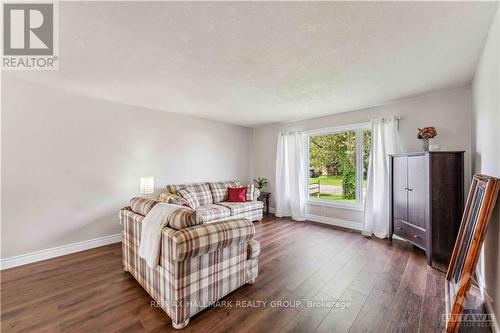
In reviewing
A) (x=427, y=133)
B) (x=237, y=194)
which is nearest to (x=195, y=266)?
(x=237, y=194)

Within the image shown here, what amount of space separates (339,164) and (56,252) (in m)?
5.16

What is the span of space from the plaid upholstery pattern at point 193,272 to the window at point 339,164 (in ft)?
9.68

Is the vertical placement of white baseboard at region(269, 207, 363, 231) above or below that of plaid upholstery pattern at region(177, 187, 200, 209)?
below

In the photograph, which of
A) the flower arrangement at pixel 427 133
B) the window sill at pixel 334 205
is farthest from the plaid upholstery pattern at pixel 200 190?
the flower arrangement at pixel 427 133

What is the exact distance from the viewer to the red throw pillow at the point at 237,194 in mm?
4621

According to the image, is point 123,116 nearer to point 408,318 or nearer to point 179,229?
point 179,229

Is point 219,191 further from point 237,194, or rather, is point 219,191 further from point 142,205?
point 142,205

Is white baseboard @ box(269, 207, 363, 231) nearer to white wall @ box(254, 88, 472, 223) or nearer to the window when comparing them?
white wall @ box(254, 88, 472, 223)

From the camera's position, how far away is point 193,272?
1.68 meters

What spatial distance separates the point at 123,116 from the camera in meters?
3.58

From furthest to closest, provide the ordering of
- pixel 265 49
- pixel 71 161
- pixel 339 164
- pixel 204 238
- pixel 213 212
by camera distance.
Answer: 1. pixel 339 164
2. pixel 213 212
3. pixel 71 161
4. pixel 265 49
5. pixel 204 238

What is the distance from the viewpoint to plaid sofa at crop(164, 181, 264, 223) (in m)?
3.83

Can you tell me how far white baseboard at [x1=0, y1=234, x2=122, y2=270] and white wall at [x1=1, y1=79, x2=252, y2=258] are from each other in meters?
0.06

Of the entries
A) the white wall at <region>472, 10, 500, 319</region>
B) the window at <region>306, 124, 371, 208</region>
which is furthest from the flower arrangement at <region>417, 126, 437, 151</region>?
the window at <region>306, 124, 371, 208</region>
